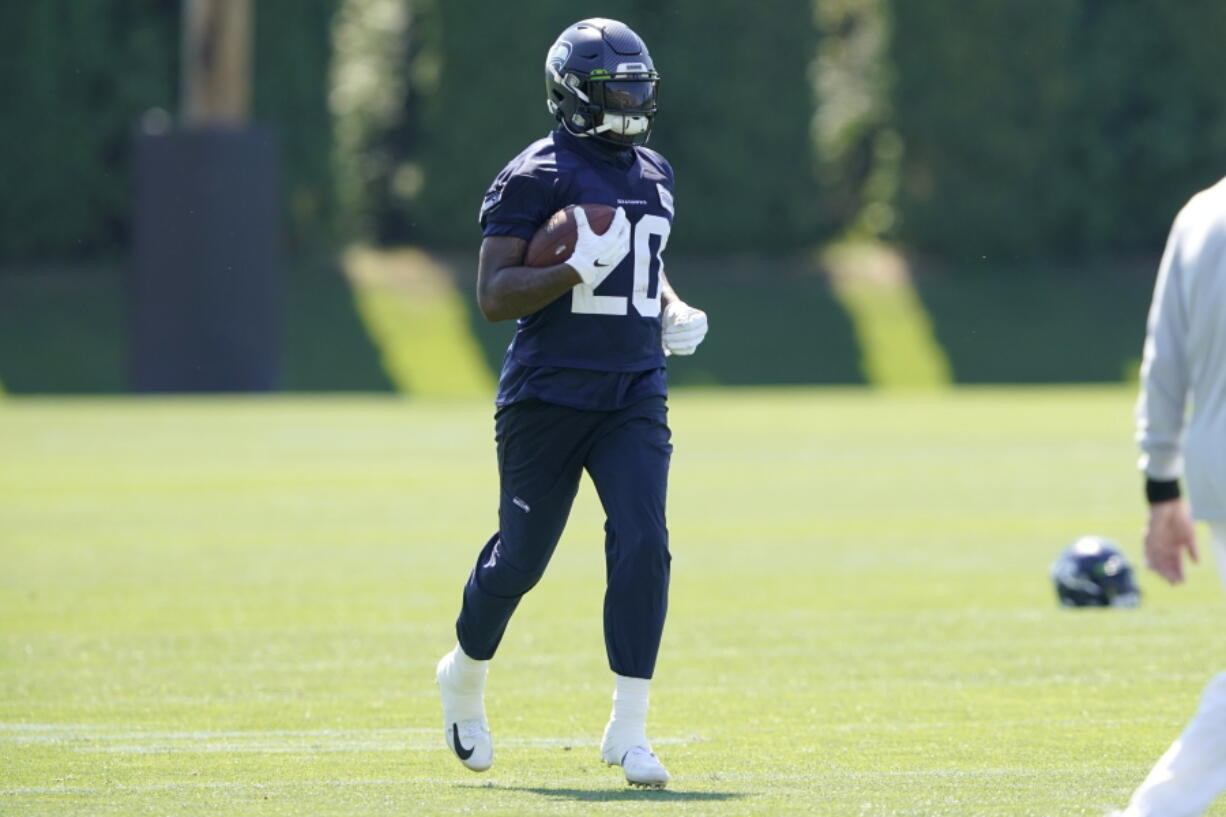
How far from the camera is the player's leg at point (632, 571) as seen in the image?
6.31 m

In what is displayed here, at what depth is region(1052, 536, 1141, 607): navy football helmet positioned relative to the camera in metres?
10.7

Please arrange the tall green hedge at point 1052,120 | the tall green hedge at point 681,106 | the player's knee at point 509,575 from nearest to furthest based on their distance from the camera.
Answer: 1. the player's knee at point 509,575
2. the tall green hedge at point 681,106
3. the tall green hedge at point 1052,120

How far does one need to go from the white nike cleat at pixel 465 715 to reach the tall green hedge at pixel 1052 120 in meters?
35.1

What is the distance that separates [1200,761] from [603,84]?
2.67m

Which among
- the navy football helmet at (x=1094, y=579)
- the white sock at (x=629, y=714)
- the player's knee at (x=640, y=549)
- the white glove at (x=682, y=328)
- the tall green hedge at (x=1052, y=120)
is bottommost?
the tall green hedge at (x=1052, y=120)

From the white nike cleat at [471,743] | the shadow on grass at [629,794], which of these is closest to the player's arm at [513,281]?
the white nike cleat at [471,743]

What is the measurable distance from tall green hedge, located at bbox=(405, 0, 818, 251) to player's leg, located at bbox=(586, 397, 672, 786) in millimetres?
32827

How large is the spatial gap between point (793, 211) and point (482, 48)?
6386 mm

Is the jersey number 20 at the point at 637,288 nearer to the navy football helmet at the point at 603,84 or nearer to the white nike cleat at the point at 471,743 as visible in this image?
the navy football helmet at the point at 603,84

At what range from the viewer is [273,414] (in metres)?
27.3

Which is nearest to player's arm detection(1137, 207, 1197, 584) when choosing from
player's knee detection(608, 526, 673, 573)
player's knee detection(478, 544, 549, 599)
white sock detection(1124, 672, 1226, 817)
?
white sock detection(1124, 672, 1226, 817)

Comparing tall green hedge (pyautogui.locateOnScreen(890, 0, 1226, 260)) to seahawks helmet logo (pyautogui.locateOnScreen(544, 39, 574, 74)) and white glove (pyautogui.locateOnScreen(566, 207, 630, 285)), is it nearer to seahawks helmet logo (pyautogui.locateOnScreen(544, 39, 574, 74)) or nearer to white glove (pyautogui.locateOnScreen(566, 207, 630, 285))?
seahawks helmet logo (pyautogui.locateOnScreen(544, 39, 574, 74))

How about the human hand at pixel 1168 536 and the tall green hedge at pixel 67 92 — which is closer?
the human hand at pixel 1168 536

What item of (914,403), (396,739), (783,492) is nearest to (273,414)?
(914,403)
